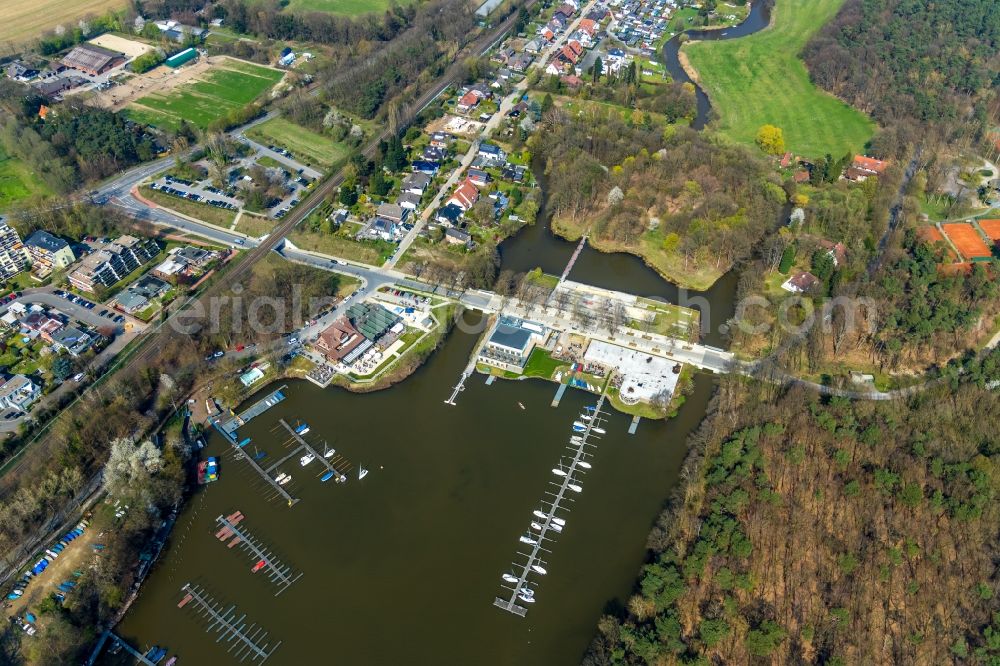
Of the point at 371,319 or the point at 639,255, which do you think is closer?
the point at 371,319

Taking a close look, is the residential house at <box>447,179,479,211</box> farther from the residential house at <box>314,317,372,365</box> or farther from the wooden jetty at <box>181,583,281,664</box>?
the wooden jetty at <box>181,583,281,664</box>

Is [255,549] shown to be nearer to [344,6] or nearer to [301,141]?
[301,141]

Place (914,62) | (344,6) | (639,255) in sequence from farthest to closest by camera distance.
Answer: (344,6)
(914,62)
(639,255)

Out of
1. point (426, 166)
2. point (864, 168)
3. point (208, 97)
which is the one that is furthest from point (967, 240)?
point (208, 97)

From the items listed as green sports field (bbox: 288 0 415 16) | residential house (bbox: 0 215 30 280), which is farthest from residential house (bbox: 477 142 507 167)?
green sports field (bbox: 288 0 415 16)

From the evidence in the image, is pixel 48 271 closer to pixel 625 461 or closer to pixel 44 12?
pixel 625 461

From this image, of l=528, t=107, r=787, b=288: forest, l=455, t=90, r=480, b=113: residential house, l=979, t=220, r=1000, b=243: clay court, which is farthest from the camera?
l=455, t=90, r=480, b=113: residential house

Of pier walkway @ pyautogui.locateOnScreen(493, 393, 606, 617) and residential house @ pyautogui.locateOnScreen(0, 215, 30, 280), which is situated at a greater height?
residential house @ pyautogui.locateOnScreen(0, 215, 30, 280)
